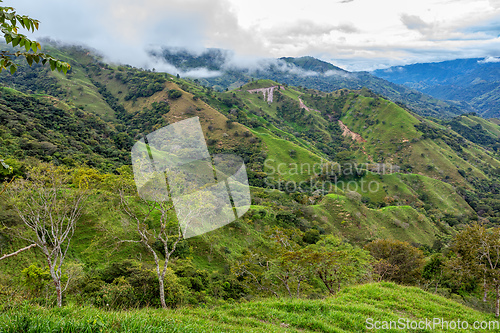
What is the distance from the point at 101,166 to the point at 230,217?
35490 millimetres

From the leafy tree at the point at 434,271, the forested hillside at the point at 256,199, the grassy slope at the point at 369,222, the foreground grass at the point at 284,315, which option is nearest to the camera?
the foreground grass at the point at 284,315

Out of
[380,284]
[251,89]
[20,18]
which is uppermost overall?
[251,89]

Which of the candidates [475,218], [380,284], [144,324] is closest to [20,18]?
[144,324]

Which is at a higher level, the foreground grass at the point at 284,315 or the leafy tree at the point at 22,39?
the leafy tree at the point at 22,39

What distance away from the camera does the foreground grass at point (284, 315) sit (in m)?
4.40

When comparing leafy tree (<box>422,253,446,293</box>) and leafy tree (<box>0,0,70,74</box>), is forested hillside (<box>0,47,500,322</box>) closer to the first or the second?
leafy tree (<box>422,253,446,293</box>)

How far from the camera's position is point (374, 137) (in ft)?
414

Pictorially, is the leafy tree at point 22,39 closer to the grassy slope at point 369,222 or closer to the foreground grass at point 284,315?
the foreground grass at point 284,315

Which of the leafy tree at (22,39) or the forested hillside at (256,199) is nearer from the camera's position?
the leafy tree at (22,39)

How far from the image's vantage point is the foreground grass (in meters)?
4.40

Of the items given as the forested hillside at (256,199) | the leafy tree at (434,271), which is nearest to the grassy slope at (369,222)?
the forested hillside at (256,199)

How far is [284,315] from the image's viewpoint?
28.8 ft

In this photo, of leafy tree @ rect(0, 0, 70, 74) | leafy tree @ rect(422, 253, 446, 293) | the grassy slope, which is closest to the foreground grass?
leafy tree @ rect(0, 0, 70, 74)

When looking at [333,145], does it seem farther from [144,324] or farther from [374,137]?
[144,324]
